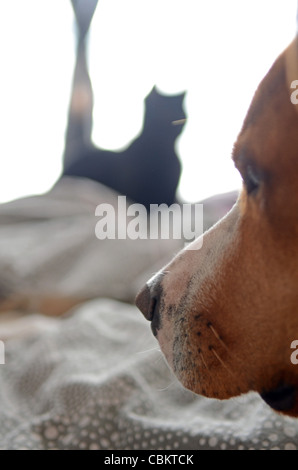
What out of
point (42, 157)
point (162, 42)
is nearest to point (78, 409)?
point (162, 42)

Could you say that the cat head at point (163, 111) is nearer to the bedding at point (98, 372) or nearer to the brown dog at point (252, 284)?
the bedding at point (98, 372)

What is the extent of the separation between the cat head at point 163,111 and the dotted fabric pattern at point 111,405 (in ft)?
1.78

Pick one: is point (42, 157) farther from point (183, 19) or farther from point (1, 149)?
point (183, 19)

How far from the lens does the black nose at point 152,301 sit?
29.3 inches

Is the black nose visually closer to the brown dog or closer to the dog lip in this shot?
the brown dog

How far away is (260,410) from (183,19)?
821 mm

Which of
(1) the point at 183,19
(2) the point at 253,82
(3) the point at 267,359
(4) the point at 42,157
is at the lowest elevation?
(3) the point at 267,359

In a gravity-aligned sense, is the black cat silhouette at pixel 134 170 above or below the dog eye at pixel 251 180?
below

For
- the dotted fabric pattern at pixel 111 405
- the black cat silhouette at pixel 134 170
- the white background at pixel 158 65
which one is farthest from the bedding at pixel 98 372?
the black cat silhouette at pixel 134 170

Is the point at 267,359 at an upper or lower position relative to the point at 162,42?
lower

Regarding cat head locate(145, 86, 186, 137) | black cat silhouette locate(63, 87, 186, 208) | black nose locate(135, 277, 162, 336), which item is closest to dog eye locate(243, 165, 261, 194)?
black nose locate(135, 277, 162, 336)

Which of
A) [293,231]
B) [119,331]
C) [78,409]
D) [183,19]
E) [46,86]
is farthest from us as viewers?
[46,86]

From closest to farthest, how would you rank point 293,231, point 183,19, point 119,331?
point 293,231 < point 183,19 < point 119,331

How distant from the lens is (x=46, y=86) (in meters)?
1.81
